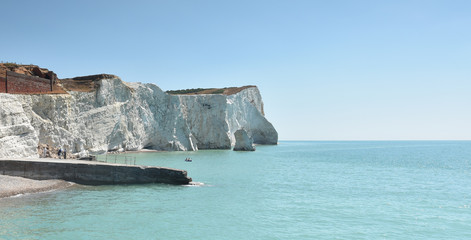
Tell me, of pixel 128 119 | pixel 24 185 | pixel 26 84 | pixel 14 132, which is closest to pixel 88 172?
pixel 24 185

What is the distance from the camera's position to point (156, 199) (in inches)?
716

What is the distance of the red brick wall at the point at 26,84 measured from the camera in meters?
32.4

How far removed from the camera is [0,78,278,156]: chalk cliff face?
34.6 metres

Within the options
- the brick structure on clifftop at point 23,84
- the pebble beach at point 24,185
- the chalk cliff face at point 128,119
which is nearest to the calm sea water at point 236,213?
the pebble beach at point 24,185

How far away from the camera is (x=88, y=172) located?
868 inches

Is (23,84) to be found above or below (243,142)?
above

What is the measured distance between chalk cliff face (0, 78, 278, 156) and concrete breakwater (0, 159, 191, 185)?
6.21 m

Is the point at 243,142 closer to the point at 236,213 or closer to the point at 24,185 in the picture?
the point at 24,185

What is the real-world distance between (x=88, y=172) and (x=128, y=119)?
3257cm

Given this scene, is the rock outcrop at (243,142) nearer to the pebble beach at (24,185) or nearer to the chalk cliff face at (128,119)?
the chalk cliff face at (128,119)

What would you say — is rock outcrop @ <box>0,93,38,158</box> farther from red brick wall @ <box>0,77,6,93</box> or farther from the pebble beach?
the pebble beach

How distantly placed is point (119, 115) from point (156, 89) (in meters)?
11.2

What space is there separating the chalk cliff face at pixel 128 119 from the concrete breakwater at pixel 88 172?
6208 millimetres

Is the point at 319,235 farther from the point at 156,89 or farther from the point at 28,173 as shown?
the point at 156,89
